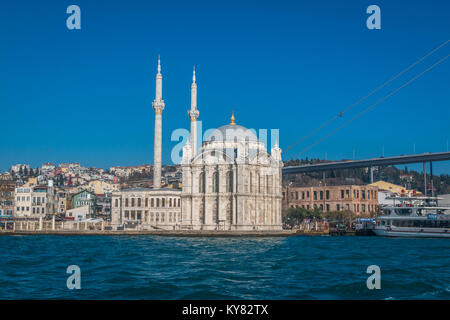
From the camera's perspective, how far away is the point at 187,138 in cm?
6612

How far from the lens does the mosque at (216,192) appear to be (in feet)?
197

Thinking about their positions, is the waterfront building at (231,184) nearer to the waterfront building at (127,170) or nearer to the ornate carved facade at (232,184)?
the ornate carved facade at (232,184)

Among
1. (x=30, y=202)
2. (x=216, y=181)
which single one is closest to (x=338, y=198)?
(x=216, y=181)

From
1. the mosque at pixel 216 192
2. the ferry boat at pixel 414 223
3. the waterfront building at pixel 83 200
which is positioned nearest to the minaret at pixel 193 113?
the mosque at pixel 216 192

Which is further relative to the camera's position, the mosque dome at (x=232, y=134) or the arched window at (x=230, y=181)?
the mosque dome at (x=232, y=134)

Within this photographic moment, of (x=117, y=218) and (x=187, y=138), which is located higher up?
(x=187, y=138)

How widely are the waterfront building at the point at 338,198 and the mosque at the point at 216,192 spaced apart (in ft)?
78.1

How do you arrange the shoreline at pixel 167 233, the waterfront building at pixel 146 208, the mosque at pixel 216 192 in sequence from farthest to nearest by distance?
1. the waterfront building at pixel 146 208
2. the mosque at pixel 216 192
3. the shoreline at pixel 167 233

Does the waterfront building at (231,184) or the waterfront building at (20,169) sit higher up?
the waterfront building at (20,169)

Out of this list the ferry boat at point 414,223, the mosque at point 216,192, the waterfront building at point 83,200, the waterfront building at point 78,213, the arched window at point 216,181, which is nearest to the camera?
the ferry boat at point 414,223

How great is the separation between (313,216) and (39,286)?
59.6 metres

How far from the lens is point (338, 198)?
87062 mm
